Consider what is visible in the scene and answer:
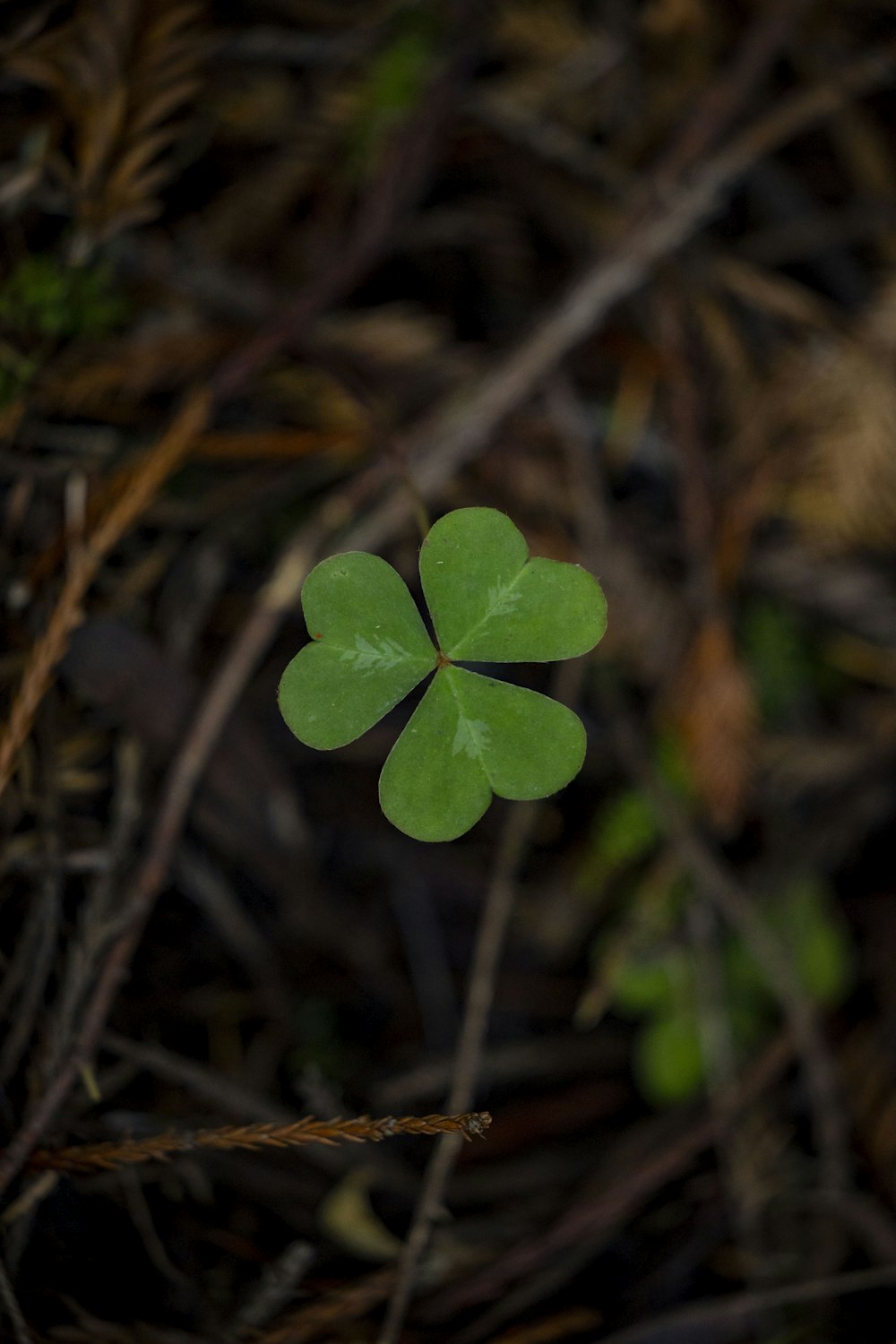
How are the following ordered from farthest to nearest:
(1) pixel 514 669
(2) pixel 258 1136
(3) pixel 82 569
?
(1) pixel 514 669, (3) pixel 82 569, (2) pixel 258 1136

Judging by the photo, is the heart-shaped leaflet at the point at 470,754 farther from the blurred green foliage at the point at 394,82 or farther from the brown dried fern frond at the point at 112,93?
the blurred green foliage at the point at 394,82

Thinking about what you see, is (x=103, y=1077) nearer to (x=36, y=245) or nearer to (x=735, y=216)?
(x=36, y=245)

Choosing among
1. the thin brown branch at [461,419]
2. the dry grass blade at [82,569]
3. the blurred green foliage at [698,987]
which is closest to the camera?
the dry grass blade at [82,569]

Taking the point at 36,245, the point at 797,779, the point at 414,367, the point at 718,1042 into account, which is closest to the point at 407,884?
the point at 718,1042

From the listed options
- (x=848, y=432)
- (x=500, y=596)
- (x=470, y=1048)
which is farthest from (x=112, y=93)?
(x=470, y=1048)

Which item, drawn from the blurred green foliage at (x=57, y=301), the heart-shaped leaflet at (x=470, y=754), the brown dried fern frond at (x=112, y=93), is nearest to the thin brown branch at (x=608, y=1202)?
the heart-shaped leaflet at (x=470, y=754)

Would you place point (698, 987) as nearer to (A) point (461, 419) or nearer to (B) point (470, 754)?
(B) point (470, 754)

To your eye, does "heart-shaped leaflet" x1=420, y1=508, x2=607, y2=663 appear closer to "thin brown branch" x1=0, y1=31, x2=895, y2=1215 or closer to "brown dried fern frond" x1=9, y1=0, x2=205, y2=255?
"thin brown branch" x1=0, y1=31, x2=895, y2=1215
